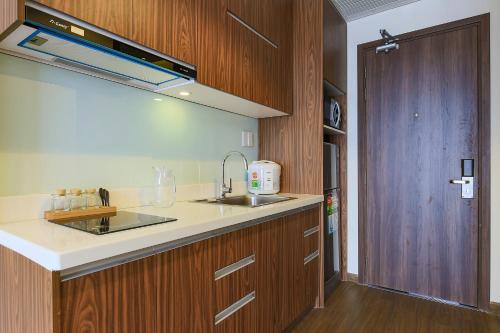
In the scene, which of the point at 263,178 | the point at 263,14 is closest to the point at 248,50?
the point at 263,14

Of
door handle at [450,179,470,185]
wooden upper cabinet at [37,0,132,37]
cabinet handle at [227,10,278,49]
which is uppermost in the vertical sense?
cabinet handle at [227,10,278,49]

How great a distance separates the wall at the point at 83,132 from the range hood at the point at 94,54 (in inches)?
2.8

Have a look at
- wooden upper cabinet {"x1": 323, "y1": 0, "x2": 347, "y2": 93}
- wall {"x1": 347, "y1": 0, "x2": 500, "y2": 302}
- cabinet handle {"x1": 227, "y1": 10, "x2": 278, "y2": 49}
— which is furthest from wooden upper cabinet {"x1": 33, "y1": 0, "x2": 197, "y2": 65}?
wall {"x1": 347, "y1": 0, "x2": 500, "y2": 302}

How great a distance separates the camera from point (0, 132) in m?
1.09

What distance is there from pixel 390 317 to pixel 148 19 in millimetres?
2404

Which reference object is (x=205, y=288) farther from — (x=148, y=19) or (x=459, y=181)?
(x=459, y=181)

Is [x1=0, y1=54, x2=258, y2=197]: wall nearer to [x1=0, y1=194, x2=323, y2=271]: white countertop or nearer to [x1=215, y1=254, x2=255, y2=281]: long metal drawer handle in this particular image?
[x1=0, y1=194, x2=323, y2=271]: white countertop

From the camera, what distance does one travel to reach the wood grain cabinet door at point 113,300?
778 millimetres

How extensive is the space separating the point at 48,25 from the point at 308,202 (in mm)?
1646

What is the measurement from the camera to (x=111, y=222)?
1.09 meters

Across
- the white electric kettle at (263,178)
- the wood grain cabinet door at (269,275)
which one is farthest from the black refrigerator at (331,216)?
the wood grain cabinet door at (269,275)

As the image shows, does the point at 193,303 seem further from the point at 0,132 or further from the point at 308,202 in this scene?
the point at 308,202

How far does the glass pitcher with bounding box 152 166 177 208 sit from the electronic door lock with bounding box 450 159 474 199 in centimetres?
218

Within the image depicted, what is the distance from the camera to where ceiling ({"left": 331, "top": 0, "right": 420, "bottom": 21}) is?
250 cm
